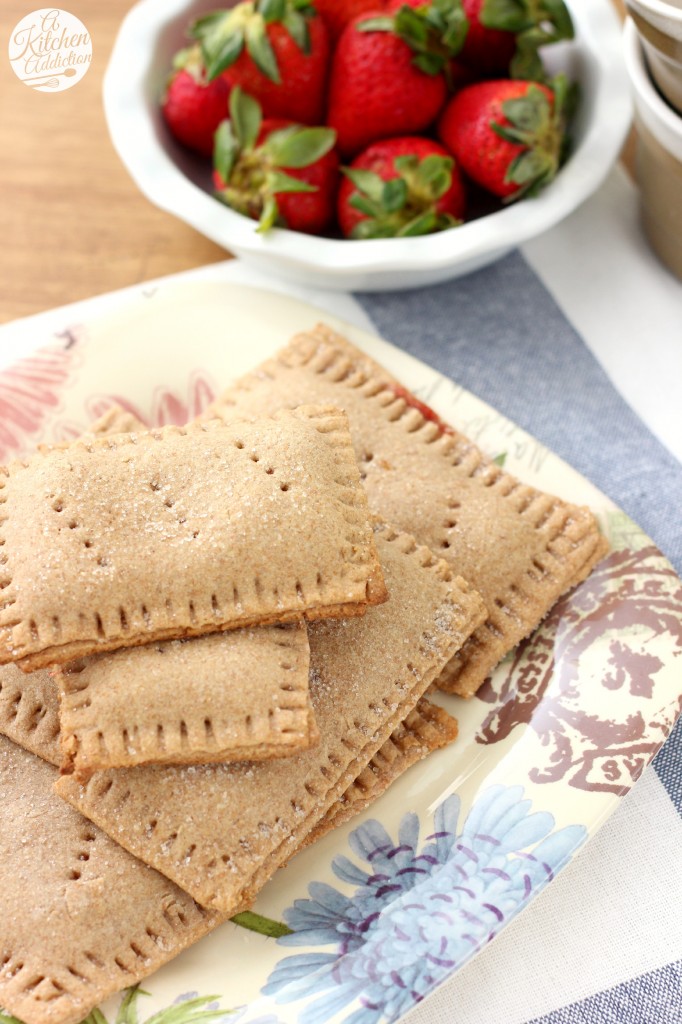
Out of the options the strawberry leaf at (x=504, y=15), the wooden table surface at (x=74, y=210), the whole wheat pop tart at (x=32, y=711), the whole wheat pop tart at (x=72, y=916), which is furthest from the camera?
the wooden table surface at (x=74, y=210)

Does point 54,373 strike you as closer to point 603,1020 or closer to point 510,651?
point 510,651

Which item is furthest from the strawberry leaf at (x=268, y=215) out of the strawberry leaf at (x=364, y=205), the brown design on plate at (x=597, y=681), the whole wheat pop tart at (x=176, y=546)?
the brown design on plate at (x=597, y=681)

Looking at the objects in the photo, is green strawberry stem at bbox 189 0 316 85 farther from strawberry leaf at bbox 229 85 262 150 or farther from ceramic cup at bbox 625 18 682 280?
ceramic cup at bbox 625 18 682 280

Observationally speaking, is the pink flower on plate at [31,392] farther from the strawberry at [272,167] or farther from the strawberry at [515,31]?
the strawberry at [515,31]

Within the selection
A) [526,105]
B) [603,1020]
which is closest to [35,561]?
[603,1020]

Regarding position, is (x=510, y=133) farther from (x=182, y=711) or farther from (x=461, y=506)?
(x=182, y=711)

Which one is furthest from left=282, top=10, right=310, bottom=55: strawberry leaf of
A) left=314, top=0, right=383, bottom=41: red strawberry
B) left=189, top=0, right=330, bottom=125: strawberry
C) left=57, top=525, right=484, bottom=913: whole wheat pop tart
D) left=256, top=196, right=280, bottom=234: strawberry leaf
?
left=57, top=525, right=484, bottom=913: whole wheat pop tart

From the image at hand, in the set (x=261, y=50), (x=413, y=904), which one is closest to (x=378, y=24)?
(x=261, y=50)

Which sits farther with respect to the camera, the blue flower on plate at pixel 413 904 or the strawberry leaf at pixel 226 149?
the strawberry leaf at pixel 226 149
